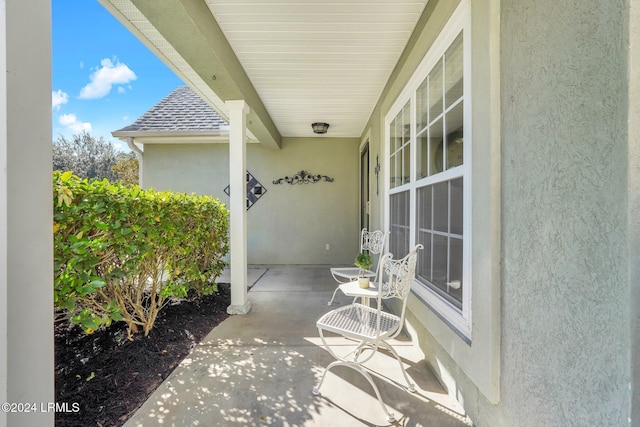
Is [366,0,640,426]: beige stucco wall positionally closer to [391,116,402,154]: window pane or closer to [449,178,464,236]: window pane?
[449,178,464,236]: window pane

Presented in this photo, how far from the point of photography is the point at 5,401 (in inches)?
29.1

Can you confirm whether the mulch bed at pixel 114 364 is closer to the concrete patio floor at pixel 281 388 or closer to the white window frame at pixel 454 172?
the concrete patio floor at pixel 281 388

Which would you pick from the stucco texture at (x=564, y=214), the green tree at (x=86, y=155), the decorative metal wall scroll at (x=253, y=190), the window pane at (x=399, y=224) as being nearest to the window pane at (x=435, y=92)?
the stucco texture at (x=564, y=214)

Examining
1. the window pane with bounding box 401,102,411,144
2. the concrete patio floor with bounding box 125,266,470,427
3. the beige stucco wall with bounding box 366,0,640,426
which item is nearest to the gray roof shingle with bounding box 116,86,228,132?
the window pane with bounding box 401,102,411,144

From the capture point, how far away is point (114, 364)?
209 cm

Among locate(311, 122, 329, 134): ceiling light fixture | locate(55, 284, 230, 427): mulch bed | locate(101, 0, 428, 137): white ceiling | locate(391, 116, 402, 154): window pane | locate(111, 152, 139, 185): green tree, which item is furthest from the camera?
locate(111, 152, 139, 185): green tree

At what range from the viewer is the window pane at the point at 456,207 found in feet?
5.58

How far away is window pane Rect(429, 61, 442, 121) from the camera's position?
1.99m

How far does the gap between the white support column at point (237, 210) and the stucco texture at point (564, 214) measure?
8.76 ft

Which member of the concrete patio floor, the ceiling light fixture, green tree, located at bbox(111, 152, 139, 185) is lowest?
the concrete patio floor

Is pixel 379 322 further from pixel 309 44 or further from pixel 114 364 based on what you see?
pixel 309 44

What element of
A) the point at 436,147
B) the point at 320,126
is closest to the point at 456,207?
the point at 436,147

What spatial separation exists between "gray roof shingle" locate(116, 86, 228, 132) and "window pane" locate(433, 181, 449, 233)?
467cm

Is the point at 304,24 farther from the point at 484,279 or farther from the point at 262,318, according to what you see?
the point at 262,318
